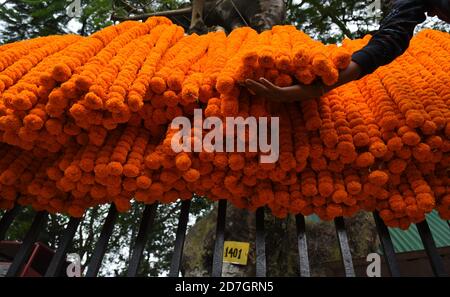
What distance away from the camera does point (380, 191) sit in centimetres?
175

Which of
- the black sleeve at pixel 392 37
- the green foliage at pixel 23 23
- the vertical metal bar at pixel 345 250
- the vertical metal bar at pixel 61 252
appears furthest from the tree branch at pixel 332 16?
the vertical metal bar at pixel 61 252

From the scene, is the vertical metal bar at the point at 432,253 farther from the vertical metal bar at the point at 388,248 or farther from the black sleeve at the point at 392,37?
the black sleeve at the point at 392,37

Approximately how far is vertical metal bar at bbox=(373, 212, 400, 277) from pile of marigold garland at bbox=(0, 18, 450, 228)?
5.2 inches

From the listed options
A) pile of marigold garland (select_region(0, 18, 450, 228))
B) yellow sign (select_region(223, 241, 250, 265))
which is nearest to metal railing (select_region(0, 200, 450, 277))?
pile of marigold garland (select_region(0, 18, 450, 228))

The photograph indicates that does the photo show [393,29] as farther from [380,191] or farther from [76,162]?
[76,162]

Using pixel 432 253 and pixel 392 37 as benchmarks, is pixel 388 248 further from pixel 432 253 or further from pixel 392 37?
pixel 392 37

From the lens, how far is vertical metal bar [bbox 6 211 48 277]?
1927mm

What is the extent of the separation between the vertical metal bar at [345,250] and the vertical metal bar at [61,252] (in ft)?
4.00

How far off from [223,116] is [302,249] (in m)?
0.73

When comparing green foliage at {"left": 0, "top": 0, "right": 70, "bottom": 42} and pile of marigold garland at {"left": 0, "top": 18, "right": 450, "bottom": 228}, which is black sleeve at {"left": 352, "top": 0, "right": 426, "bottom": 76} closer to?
pile of marigold garland at {"left": 0, "top": 18, "right": 450, "bottom": 228}

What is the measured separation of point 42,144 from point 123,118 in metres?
0.42

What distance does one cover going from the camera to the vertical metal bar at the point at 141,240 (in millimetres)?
1872

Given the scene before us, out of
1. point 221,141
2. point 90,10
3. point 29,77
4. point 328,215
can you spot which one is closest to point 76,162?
point 29,77

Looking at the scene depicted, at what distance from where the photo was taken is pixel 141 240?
6.49 feet
